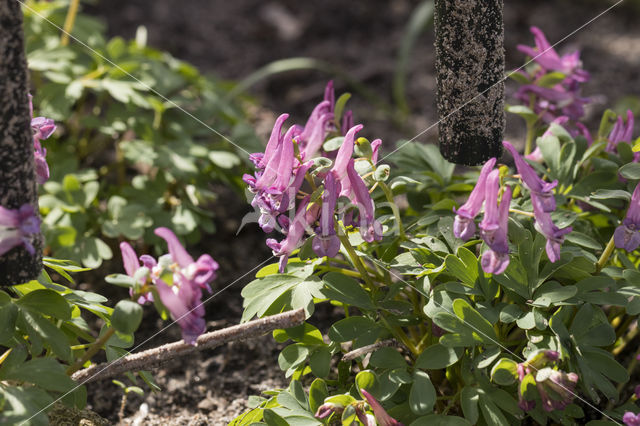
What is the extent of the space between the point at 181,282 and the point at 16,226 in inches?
14.3

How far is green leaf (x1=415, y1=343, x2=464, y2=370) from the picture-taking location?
1.59 metres

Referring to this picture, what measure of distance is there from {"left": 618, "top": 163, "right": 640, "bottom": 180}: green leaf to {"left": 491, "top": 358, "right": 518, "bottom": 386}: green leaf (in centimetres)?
58

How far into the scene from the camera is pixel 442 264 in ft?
5.47

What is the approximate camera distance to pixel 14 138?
58.7 inches

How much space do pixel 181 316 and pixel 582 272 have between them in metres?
0.94

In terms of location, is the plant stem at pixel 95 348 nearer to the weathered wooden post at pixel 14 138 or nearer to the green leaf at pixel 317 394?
the weathered wooden post at pixel 14 138

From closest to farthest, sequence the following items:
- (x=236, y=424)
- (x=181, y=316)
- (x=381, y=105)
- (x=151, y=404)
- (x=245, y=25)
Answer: (x=181, y=316)
(x=236, y=424)
(x=151, y=404)
(x=381, y=105)
(x=245, y=25)

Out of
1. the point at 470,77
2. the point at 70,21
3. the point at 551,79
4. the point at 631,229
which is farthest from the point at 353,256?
the point at 70,21

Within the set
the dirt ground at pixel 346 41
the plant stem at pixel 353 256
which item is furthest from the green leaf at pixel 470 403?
the dirt ground at pixel 346 41

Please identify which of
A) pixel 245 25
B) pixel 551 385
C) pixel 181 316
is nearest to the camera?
pixel 181 316

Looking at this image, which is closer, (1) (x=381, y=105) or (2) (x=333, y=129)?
(2) (x=333, y=129)

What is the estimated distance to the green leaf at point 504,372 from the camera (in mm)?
1528

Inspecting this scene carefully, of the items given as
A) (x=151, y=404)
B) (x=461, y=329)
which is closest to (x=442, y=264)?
(x=461, y=329)

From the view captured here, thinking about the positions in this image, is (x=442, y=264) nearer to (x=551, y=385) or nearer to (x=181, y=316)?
(x=551, y=385)
